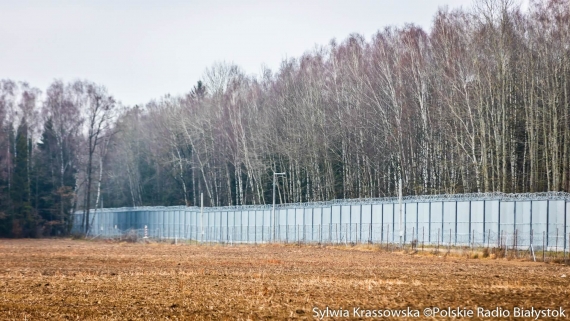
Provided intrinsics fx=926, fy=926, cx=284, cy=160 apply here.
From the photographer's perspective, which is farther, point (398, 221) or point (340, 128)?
point (340, 128)

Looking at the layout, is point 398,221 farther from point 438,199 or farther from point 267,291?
point 267,291

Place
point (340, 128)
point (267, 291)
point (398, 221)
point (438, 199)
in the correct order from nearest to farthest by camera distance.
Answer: point (267, 291) < point (438, 199) < point (398, 221) < point (340, 128)

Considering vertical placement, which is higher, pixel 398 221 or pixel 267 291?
pixel 398 221

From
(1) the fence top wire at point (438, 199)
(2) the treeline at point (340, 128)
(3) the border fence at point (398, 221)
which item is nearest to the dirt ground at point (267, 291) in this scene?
(3) the border fence at point (398, 221)

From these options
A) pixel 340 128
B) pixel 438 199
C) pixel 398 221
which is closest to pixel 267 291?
pixel 438 199

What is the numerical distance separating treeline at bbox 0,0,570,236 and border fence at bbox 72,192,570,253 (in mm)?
2852

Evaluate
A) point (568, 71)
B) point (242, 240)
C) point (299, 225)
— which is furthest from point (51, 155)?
point (568, 71)

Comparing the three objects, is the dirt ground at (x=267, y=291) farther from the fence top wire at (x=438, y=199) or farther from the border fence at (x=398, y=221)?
the fence top wire at (x=438, y=199)

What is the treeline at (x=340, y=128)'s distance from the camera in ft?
194

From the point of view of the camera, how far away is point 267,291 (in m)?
25.0

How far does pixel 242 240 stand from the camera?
82.8m

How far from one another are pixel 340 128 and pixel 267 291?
50743 mm

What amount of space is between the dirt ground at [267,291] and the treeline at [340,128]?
24827mm

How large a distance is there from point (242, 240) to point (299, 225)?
8.89 m
